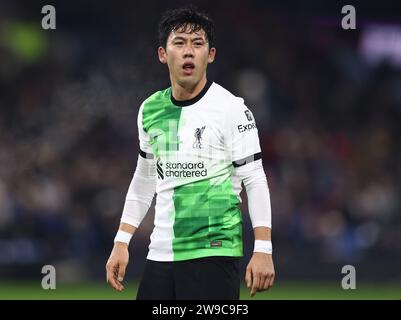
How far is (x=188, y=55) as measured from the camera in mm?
7336

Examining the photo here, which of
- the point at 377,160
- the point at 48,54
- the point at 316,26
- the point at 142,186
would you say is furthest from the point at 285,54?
the point at 142,186

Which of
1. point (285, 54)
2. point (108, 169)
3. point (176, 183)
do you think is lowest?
point (176, 183)

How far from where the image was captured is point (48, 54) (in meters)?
23.3

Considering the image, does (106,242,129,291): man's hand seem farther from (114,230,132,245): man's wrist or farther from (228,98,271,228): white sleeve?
(228,98,271,228): white sleeve

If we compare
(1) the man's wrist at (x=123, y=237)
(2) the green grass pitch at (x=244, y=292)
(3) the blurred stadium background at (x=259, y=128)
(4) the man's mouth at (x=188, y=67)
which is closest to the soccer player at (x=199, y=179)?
(4) the man's mouth at (x=188, y=67)

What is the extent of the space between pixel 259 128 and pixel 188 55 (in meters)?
14.5

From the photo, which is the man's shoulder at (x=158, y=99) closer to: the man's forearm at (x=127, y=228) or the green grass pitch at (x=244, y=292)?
the man's forearm at (x=127, y=228)

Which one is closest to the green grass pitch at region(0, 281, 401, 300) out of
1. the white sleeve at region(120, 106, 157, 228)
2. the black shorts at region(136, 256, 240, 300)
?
the white sleeve at region(120, 106, 157, 228)

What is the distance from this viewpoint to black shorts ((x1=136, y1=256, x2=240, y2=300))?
282 inches

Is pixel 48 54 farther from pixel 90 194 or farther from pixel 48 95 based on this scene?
pixel 90 194

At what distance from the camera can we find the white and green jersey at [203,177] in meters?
7.23

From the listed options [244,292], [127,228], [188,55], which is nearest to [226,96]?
[188,55]

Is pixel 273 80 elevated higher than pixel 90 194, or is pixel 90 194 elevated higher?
pixel 273 80

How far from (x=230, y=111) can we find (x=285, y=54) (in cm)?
1731
